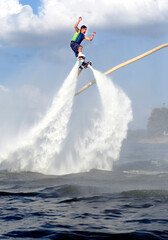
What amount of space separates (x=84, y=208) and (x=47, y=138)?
12.5 meters

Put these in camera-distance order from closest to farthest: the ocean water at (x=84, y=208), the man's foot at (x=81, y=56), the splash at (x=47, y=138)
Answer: the ocean water at (x=84, y=208) → the man's foot at (x=81, y=56) → the splash at (x=47, y=138)

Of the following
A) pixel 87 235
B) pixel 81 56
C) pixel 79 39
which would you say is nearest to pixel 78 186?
pixel 87 235

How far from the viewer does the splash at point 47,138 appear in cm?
2516

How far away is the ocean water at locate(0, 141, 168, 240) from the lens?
1059 cm

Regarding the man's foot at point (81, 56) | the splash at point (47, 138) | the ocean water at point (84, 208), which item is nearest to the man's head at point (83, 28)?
the man's foot at point (81, 56)

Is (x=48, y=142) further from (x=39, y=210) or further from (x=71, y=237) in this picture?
(x=71, y=237)

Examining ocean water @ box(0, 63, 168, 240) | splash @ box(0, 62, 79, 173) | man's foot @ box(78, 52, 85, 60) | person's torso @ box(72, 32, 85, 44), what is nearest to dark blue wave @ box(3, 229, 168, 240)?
ocean water @ box(0, 63, 168, 240)

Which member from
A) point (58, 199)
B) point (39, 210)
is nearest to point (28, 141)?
point (58, 199)

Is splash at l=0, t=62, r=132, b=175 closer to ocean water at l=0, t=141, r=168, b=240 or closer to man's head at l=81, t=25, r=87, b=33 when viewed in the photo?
man's head at l=81, t=25, r=87, b=33

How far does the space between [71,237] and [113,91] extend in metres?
17.3

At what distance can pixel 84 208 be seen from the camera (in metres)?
13.4

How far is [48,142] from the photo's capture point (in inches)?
996

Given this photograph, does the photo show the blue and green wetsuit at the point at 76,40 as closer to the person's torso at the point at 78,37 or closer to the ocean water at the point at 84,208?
the person's torso at the point at 78,37

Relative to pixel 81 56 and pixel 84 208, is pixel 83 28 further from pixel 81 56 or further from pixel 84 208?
pixel 84 208
